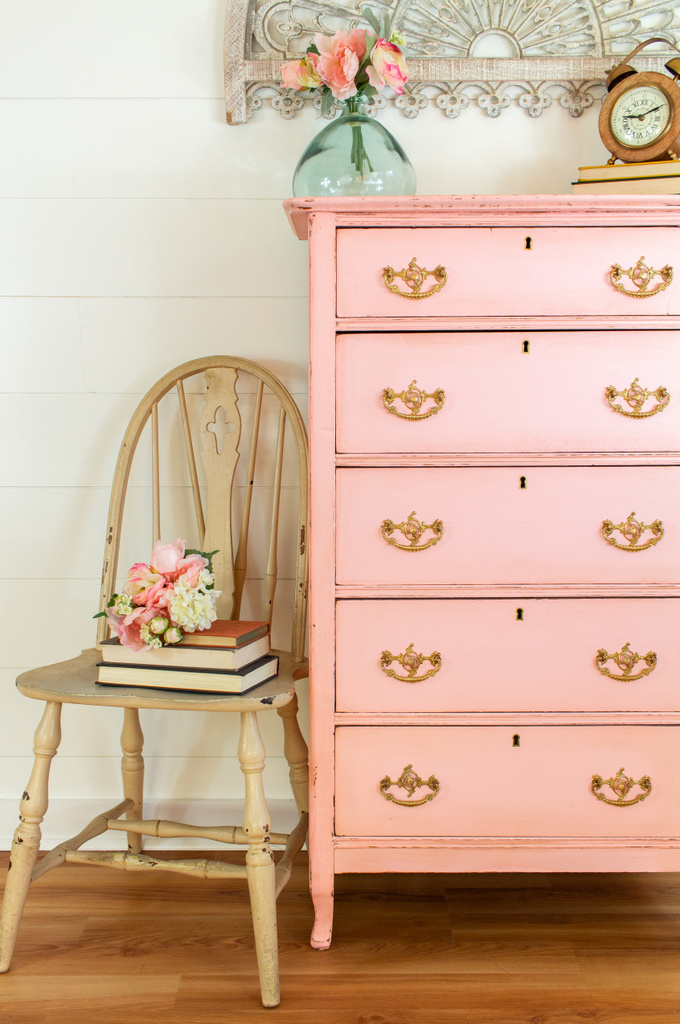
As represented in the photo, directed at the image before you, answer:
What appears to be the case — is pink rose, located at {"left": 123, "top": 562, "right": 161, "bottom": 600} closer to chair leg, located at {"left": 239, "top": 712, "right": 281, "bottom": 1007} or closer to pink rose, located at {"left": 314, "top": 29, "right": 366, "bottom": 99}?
chair leg, located at {"left": 239, "top": 712, "right": 281, "bottom": 1007}

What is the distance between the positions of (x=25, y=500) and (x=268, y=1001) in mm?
1155

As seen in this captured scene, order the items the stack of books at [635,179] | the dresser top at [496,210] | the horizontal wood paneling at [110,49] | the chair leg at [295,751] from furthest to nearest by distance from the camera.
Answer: the horizontal wood paneling at [110,49] → the chair leg at [295,751] → the stack of books at [635,179] → the dresser top at [496,210]

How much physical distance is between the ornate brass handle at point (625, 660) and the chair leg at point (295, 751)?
0.61 m

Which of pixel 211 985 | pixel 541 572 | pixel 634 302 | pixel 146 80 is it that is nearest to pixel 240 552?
pixel 541 572

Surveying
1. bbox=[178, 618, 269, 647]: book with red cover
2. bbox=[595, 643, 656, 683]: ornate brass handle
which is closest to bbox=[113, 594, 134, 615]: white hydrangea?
bbox=[178, 618, 269, 647]: book with red cover

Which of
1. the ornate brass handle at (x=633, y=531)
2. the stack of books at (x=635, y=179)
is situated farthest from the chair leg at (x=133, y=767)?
the stack of books at (x=635, y=179)

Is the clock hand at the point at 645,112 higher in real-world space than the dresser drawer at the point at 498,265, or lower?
higher

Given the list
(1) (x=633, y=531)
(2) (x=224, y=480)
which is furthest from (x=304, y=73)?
(1) (x=633, y=531)

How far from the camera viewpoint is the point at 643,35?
167 centimetres

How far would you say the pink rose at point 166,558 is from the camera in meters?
1.39

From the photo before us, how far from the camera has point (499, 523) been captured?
1.33 meters

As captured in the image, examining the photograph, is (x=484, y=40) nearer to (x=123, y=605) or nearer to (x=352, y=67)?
(x=352, y=67)

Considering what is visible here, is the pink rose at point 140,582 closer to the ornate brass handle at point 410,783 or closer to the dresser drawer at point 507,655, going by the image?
the dresser drawer at point 507,655

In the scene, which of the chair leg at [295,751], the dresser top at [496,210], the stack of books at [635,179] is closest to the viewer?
the dresser top at [496,210]
